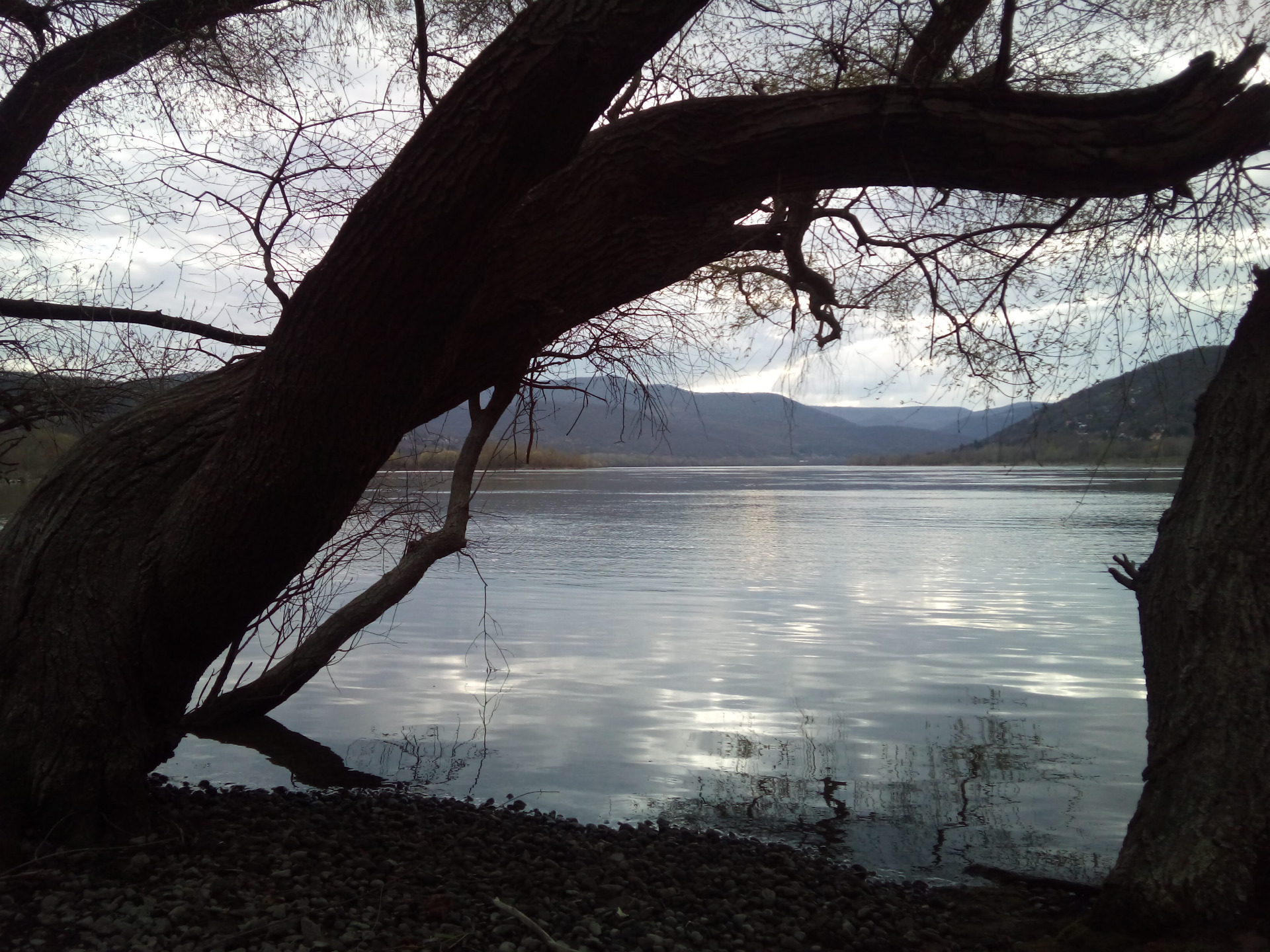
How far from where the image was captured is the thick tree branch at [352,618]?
23.8 feet

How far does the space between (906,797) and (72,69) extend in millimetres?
6419

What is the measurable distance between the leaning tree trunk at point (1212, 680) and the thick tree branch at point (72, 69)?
5420 millimetres

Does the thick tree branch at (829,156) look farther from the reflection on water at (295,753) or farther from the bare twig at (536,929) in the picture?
the reflection on water at (295,753)

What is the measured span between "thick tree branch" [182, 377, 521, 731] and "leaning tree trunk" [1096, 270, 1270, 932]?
15.8 feet

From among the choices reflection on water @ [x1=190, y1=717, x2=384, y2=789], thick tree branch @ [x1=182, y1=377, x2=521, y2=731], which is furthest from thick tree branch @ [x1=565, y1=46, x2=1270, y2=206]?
reflection on water @ [x1=190, y1=717, x2=384, y2=789]

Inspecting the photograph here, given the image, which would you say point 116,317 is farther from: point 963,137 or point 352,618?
point 963,137

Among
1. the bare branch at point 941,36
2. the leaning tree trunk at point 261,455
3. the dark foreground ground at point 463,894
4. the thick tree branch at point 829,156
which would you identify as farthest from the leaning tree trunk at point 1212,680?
the leaning tree trunk at point 261,455

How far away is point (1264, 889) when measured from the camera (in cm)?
328

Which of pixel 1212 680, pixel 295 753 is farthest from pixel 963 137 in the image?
pixel 295 753

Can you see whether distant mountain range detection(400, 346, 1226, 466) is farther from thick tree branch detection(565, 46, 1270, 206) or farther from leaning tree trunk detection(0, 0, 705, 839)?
leaning tree trunk detection(0, 0, 705, 839)

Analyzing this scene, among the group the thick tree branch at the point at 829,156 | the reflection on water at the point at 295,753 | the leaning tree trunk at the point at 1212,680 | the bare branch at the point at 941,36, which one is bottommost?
the reflection on water at the point at 295,753

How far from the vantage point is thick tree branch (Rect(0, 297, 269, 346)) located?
524cm

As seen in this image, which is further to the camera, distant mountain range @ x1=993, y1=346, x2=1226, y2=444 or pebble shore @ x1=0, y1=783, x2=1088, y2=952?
distant mountain range @ x1=993, y1=346, x2=1226, y2=444

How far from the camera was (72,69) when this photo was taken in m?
4.85
